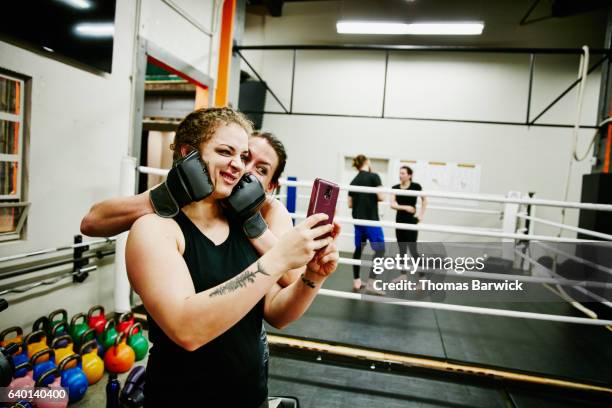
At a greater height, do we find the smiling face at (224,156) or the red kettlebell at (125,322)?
the smiling face at (224,156)

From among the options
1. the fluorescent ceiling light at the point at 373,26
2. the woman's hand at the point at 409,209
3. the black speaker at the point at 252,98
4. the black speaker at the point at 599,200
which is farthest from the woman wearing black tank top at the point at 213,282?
the black speaker at the point at 252,98

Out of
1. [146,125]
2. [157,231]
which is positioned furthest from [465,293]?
[146,125]

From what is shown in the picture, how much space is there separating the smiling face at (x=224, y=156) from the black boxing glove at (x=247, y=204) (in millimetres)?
29

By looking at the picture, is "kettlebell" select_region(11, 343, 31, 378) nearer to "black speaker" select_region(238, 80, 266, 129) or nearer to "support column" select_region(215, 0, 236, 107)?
"support column" select_region(215, 0, 236, 107)

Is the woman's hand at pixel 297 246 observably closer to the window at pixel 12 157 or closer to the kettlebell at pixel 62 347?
the kettlebell at pixel 62 347

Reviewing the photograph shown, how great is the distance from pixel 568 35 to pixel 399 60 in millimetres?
2943

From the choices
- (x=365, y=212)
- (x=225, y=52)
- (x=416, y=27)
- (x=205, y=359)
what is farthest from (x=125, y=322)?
(x=416, y=27)

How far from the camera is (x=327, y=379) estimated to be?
79.0 inches

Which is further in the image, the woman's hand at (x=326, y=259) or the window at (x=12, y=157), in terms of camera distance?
the window at (x=12, y=157)

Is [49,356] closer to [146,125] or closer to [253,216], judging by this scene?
[253,216]

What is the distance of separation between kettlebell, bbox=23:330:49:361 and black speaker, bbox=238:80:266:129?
16.9 feet

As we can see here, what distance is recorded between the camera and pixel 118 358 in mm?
1949

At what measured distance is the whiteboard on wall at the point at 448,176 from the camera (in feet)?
20.0

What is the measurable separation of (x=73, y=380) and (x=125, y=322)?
0.59 metres
